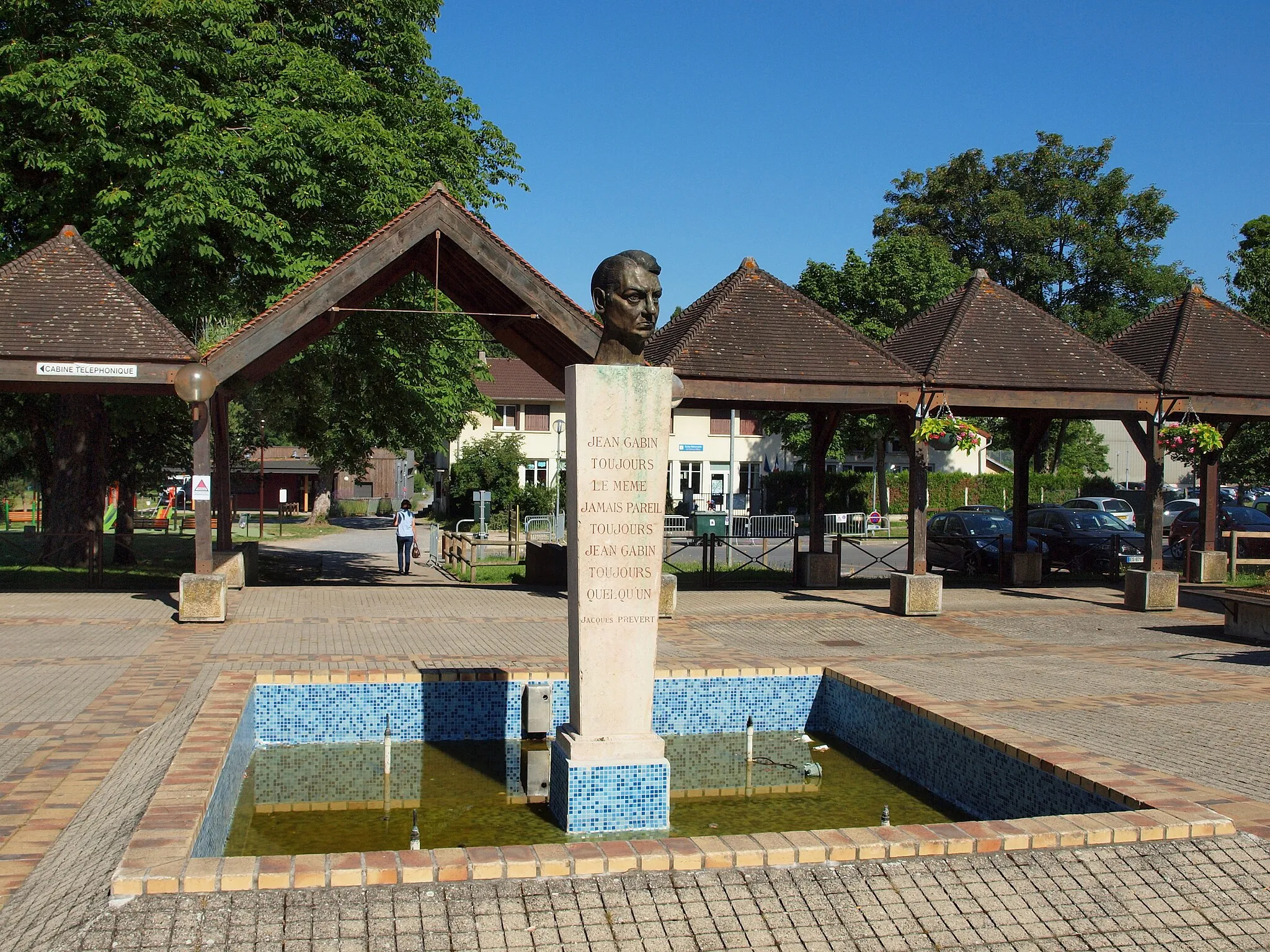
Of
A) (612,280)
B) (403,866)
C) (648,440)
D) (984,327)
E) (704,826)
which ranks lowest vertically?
(704,826)

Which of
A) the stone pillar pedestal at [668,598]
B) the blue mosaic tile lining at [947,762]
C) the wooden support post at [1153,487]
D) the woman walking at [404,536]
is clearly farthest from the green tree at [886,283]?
the blue mosaic tile lining at [947,762]

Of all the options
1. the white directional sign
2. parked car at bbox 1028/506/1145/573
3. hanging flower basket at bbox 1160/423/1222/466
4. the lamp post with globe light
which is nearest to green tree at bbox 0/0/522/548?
the white directional sign

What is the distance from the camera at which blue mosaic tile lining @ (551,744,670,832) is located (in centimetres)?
716

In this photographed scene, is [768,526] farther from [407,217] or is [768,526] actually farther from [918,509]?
[407,217]

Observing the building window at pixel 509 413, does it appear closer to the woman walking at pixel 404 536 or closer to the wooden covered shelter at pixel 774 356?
the woman walking at pixel 404 536

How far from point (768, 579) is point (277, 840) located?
15.8 m

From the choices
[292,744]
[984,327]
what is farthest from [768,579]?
[292,744]

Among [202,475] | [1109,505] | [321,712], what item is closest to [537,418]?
[1109,505]

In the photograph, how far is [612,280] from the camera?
7.39 metres

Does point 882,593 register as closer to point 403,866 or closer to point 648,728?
point 648,728

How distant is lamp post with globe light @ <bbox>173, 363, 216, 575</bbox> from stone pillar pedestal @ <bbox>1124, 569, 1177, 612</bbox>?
45.9 feet

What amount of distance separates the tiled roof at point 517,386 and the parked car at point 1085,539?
94.2 feet

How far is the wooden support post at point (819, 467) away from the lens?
2052 centimetres

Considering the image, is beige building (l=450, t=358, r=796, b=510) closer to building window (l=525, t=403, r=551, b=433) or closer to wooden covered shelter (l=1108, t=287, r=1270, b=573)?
Answer: building window (l=525, t=403, r=551, b=433)
